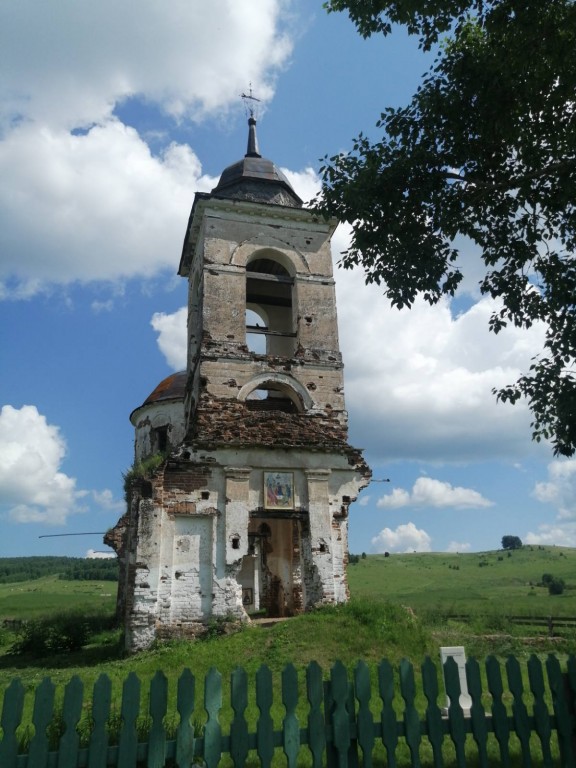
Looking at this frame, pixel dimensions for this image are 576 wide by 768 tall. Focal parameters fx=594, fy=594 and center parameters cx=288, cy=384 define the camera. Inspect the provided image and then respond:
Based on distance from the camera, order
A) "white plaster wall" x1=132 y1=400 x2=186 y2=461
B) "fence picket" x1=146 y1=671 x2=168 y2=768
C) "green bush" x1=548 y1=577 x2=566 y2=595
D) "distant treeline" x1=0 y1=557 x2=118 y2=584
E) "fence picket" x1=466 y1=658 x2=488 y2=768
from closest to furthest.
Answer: "fence picket" x1=146 y1=671 x2=168 y2=768, "fence picket" x1=466 y1=658 x2=488 y2=768, "white plaster wall" x1=132 y1=400 x2=186 y2=461, "green bush" x1=548 y1=577 x2=566 y2=595, "distant treeline" x1=0 y1=557 x2=118 y2=584

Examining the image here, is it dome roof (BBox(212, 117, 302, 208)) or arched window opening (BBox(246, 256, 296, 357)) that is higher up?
dome roof (BBox(212, 117, 302, 208))

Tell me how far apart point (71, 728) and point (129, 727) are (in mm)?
370

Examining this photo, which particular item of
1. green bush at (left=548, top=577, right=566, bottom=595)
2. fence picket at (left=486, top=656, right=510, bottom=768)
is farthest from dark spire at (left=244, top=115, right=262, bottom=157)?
→ green bush at (left=548, top=577, right=566, bottom=595)

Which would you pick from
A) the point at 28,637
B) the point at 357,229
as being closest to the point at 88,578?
the point at 28,637

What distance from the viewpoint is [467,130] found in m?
8.18

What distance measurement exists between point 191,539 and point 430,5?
36.3ft

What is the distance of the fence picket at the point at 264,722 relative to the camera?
13.7ft

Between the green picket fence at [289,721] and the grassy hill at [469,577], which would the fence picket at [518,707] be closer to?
the green picket fence at [289,721]

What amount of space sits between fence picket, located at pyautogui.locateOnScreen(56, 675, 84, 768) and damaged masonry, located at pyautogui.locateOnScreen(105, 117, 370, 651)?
30.2 feet

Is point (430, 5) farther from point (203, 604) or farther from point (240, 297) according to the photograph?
point (203, 604)

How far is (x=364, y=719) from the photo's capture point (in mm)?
4352

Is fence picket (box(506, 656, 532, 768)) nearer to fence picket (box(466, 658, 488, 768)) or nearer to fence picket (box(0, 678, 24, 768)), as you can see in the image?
fence picket (box(466, 658, 488, 768))

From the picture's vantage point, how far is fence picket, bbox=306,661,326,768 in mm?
4273

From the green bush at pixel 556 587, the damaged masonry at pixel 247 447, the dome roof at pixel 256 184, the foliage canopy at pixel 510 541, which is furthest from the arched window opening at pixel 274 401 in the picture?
the foliage canopy at pixel 510 541
